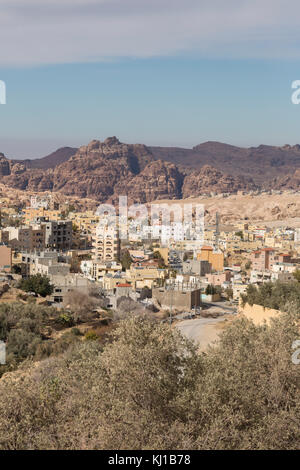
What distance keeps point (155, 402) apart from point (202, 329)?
1392 cm

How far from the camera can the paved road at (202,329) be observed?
60.5 ft

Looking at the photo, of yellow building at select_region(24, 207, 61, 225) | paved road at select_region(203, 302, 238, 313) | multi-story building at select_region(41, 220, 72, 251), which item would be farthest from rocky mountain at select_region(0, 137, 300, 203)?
paved road at select_region(203, 302, 238, 313)

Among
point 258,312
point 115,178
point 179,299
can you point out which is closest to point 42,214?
point 179,299

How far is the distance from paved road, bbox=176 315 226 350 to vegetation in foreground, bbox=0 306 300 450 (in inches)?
382

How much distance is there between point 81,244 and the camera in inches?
1757

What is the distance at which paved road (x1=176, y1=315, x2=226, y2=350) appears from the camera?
1843cm

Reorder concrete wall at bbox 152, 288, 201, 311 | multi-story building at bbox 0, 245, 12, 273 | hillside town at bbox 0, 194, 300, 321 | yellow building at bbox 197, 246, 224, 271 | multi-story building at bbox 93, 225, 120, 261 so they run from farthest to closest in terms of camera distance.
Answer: multi-story building at bbox 93, 225, 120, 261, yellow building at bbox 197, 246, 224, 271, multi-story building at bbox 0, 245, 12, 273, hillside town at bbox 0, 194, 300, 321, concrete wall at bbox 152, 288, 201, 311

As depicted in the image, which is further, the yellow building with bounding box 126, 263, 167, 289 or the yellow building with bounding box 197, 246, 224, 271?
the yellow building with bounding box 197, 246, 224, 271

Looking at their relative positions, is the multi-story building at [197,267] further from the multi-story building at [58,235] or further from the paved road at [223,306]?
the multi-story building at [58,235]

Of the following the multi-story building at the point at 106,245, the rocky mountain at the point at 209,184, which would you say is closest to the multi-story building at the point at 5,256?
the multi-story building at the point at 106,245

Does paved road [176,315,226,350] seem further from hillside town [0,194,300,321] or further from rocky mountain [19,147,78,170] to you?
rocky mountain [19,147,78,170]

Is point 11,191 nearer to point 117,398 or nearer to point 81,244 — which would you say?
point 81,244

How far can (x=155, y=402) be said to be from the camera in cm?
672

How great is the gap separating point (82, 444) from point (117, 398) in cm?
71
